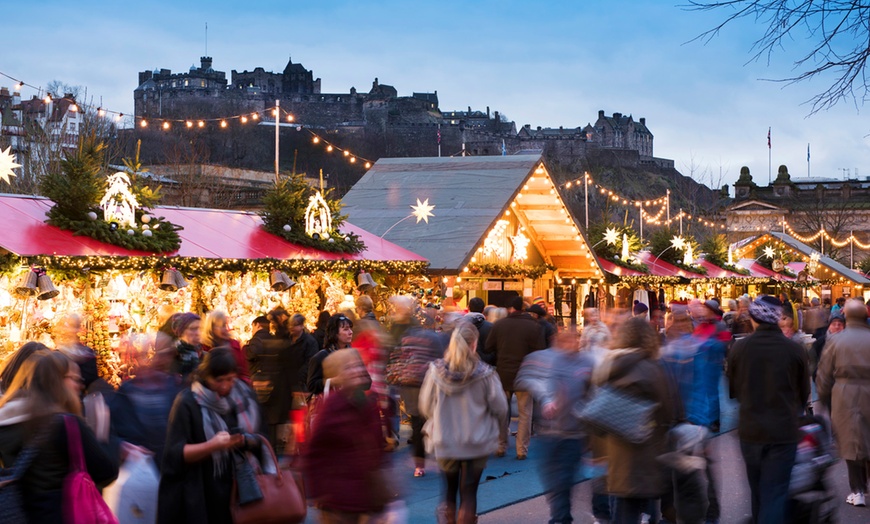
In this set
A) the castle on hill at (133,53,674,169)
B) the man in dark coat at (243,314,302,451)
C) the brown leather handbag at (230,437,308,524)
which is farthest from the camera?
the castle on hill at (133,53,674,169)

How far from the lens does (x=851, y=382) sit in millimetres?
9102

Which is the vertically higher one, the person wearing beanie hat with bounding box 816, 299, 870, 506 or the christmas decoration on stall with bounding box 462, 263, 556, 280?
the christmas decoration on stall with bounding box 462, 263, 556, 280

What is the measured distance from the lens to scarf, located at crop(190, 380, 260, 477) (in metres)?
5.62

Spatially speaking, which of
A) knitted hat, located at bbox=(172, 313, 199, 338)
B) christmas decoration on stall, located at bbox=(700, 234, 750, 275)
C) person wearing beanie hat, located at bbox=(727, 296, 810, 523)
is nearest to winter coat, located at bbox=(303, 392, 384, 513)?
person wearing beanie hat, located at bbox=(727, 296, 810, 523)

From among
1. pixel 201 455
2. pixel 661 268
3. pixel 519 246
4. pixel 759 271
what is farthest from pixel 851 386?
pixel 759 271

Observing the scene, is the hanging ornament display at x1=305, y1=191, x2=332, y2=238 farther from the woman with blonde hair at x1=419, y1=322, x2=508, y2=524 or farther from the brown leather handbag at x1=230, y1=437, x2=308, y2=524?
the brown leather handbag at x1=230, y1=437, x2=308, y2=524

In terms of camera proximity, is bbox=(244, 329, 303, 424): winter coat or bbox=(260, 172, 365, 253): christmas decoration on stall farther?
bbox=(260, 172, 365, 253): christmas decoration on stall

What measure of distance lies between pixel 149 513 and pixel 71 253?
285 inches

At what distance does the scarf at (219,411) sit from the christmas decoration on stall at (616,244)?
22025 mm

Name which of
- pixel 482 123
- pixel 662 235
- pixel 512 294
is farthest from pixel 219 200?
pixel 482 123

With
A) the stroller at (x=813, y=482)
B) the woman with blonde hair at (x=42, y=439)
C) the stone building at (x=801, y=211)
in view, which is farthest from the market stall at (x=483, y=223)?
the stone building at (x=801, y=211)

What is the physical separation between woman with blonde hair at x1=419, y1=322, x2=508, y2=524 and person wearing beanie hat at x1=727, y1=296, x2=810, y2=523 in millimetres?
1700

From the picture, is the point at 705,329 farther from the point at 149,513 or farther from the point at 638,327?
the point at 149,513

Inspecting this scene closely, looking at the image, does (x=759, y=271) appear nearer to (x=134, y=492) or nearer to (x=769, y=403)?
(x=769, y=403)
